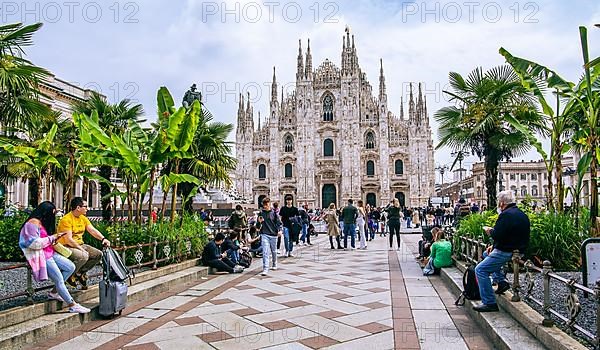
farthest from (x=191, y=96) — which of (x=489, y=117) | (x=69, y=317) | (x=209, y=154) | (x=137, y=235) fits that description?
(x=69, y=317)

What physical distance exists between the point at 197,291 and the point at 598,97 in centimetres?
683

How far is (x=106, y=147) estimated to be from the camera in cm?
871

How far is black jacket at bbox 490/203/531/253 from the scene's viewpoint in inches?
196

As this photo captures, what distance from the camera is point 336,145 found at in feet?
182

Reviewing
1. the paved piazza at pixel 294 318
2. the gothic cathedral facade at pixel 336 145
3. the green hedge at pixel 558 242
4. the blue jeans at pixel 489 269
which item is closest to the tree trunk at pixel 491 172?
the paved piazza at pixel 294 318

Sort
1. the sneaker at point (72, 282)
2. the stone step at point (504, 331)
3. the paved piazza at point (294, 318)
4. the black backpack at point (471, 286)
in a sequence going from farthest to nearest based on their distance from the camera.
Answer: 1. the sneaker at point (72, 282)
2. the black backpack at point (471, 286)
3. the paved piazza at point (294, 318)
4. the stone step at point (504, 331)

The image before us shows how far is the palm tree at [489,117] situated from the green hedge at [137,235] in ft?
19.6

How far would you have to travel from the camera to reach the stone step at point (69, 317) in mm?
4438

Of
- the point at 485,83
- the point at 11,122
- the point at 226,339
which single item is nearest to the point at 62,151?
the point at 11,122

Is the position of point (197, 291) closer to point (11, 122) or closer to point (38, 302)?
point (38, 302)

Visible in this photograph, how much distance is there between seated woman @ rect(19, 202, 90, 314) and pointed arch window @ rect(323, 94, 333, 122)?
5137 cm

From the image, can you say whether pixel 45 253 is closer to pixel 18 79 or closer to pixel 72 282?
pixel 72 282

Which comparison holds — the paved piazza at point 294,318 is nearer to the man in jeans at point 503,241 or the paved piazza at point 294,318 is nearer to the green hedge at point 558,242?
the man in jeans at point 503,241

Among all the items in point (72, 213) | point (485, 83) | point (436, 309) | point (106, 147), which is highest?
point (485, 83)
